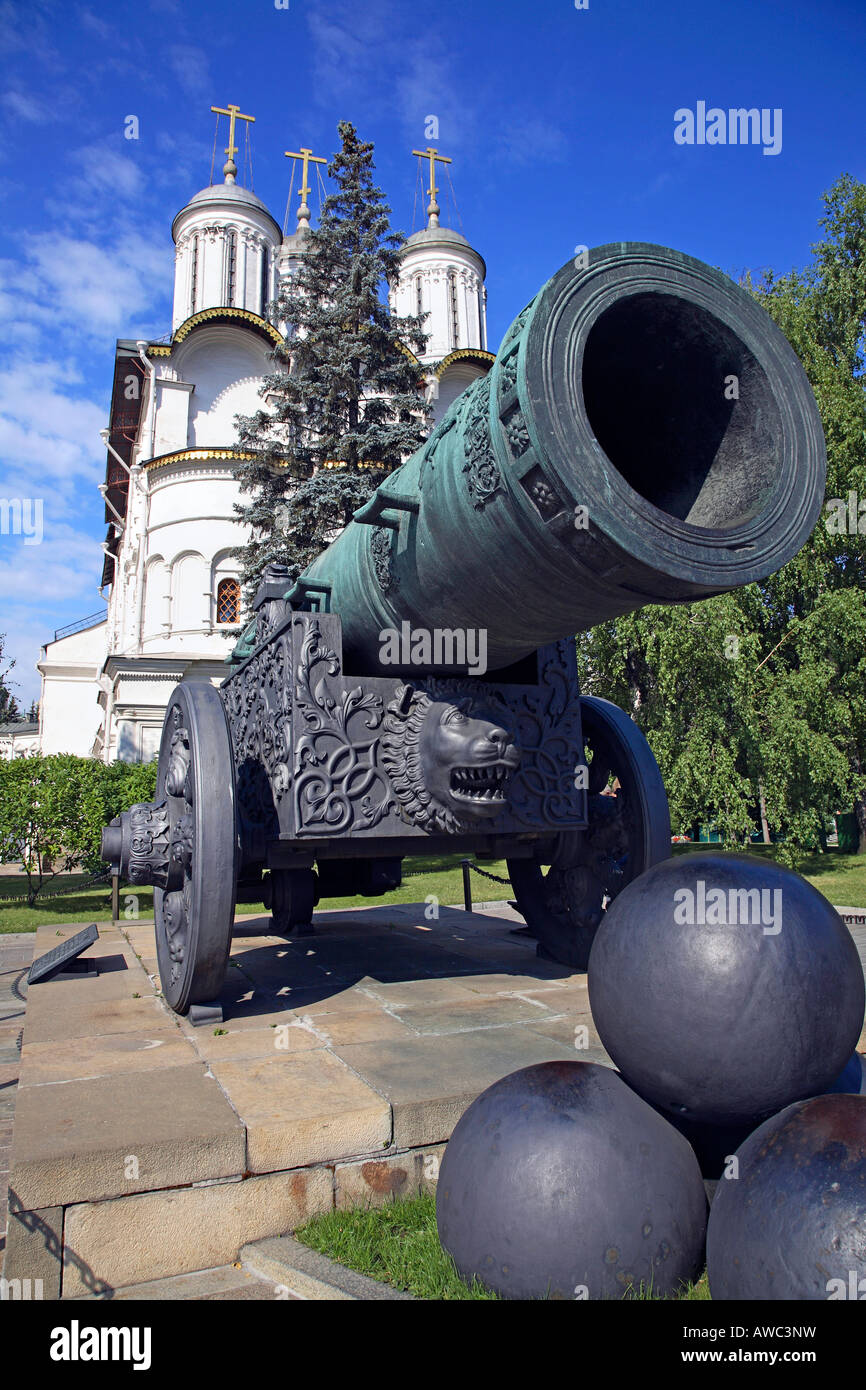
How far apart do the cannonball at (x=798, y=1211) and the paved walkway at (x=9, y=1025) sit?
73.5 inches

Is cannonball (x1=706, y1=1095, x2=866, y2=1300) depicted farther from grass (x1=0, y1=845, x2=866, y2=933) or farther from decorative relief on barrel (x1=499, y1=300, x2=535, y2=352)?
grass (x1=0, y1=845, x2=866, y2=933)

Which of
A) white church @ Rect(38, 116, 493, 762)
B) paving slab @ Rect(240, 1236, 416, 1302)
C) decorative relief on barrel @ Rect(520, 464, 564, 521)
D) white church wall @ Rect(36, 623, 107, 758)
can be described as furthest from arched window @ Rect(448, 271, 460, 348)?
paving slab @ Rect(240, 1236, 416, 1302)

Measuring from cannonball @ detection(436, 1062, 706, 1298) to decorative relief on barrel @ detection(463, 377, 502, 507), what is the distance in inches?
67.5

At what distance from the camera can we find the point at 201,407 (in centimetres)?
2700

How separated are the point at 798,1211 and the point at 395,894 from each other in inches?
391

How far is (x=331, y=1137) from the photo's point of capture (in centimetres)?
274

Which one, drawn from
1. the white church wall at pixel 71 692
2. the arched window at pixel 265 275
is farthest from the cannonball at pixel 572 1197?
the white church wall at pixel 71 692

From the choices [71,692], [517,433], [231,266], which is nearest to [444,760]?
[517,433]

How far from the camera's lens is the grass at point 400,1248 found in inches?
83.6

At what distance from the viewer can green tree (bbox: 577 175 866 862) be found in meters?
14.0
